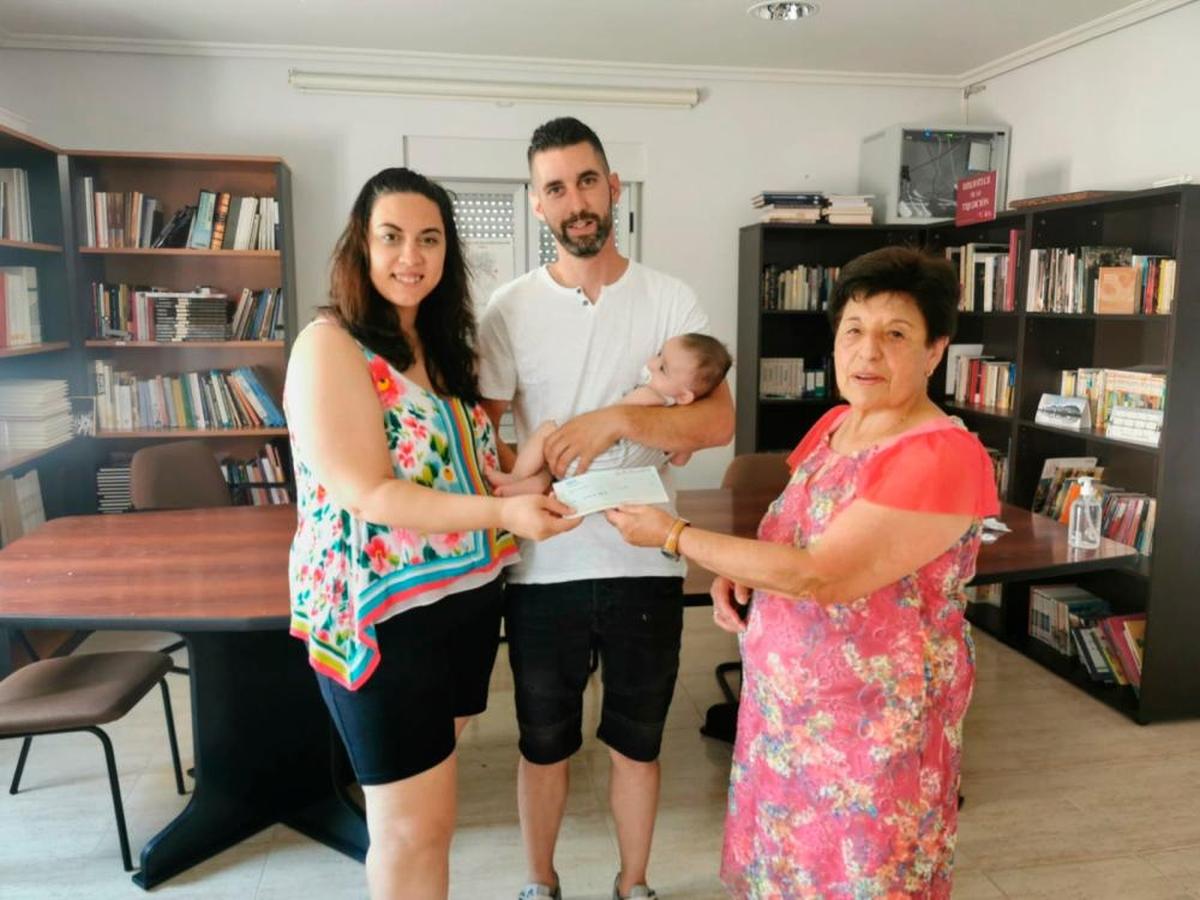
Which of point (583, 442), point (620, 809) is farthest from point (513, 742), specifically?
point (583, 442)

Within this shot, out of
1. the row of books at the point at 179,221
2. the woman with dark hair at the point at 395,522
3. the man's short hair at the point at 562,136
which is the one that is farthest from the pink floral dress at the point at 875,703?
the row of books at the point at 179,221

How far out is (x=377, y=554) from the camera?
1.47 metres

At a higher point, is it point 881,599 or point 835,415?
point 835,415

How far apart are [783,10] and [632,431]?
9.37 feet

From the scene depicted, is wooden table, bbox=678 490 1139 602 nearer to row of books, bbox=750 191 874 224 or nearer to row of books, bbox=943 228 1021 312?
row of books, bbox=943 228 1021 312

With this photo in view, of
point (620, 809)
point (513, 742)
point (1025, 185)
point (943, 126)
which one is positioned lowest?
point (513, 742)

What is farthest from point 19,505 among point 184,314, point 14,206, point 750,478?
point 750,478

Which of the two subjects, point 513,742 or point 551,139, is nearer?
point 551,139

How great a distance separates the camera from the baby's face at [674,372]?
1.73 m

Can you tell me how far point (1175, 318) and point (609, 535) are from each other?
2.46 metres

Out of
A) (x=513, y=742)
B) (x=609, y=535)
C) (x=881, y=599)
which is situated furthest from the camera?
(x=513, y=742)

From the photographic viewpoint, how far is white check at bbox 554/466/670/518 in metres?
1.52

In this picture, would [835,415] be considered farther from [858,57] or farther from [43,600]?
[858,57]

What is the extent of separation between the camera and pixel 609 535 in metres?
1.79
